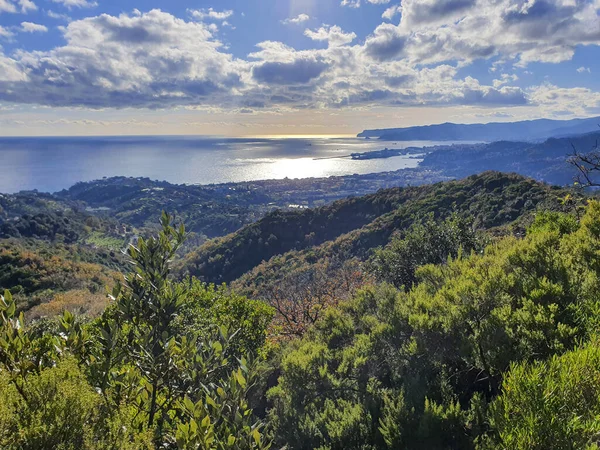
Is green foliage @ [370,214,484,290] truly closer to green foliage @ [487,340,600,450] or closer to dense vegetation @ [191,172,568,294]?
green foliage @ [487,340,600,450]

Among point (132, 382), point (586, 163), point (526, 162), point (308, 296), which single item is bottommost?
point (308, 296)

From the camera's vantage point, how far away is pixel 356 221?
58.6 metres

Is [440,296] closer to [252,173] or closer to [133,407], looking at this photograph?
[133,407]

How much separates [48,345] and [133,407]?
85.5 inches

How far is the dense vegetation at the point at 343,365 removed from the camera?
98.6 inches

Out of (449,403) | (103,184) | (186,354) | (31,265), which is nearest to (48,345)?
(186,354)

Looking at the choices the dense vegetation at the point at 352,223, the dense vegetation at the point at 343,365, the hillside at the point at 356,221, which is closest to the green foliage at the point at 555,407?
the dense vegetation at the point at 343,365

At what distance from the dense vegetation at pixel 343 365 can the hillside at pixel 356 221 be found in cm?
2723

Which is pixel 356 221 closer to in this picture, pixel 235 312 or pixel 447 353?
Result: pixel 235 312

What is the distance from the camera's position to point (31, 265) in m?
38.3

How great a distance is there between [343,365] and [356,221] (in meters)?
52.1

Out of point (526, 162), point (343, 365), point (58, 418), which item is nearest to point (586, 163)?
point (343, 365)

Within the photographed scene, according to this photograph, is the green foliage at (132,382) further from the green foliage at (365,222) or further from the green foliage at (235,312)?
the green foliage at (365,222)

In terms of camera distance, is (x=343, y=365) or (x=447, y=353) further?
(x=343, y=365)
